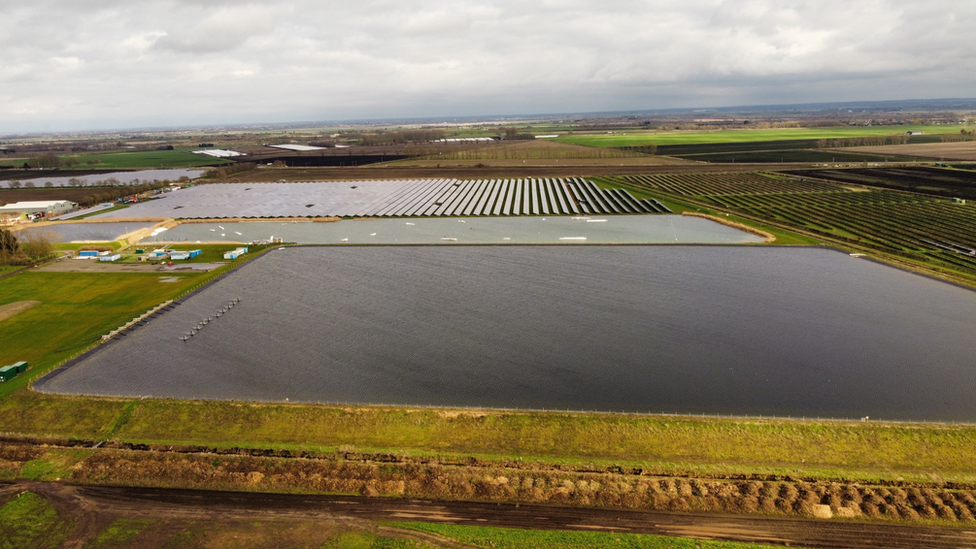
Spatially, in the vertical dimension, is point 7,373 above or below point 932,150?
below

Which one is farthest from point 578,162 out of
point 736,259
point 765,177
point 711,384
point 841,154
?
point 711,384

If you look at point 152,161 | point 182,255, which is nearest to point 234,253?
point 182,255

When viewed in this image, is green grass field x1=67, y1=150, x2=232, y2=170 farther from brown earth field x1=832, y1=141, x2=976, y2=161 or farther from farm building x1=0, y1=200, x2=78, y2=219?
brown earth field x1=832, y1=141, x2=976, y2=161

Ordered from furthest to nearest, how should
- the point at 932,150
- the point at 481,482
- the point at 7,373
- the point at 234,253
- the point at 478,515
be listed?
the point at 932,150
the point at 234,253
the point at 7,373
the point at 481,482
the point at 478,515

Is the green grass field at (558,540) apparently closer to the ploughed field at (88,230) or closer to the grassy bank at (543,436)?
the grassy bank at (543,436)

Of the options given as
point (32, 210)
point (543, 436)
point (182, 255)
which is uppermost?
point (32, 210)

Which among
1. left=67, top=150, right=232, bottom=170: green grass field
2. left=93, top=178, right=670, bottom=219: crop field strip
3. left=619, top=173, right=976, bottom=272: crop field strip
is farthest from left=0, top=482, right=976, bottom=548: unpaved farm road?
left=67, top=150, right=232, bottom=170: green grass field

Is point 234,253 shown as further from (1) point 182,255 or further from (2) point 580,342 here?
(2) point 580,342
